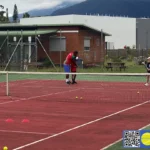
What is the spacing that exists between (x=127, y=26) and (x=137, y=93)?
5648 cm

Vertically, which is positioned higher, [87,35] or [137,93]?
[87,35]

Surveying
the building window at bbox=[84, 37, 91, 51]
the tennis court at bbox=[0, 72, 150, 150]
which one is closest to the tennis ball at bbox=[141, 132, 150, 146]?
the tennis court at bbox=[0, 72, 150, 150]

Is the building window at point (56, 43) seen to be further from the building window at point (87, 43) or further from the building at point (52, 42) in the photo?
the building window at point (87, 43)

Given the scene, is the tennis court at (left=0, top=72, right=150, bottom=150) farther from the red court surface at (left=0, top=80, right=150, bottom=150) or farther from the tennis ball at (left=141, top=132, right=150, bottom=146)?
the tennis ball at (left=141, top=132, right=150, bottom=146)

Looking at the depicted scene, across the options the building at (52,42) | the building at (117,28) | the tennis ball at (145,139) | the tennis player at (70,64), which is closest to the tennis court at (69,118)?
the tennis ball at (145,139)

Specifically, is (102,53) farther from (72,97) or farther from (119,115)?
(119,115)

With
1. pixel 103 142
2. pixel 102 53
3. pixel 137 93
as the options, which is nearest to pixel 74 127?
pixel 103 142

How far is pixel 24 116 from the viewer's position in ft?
41.1

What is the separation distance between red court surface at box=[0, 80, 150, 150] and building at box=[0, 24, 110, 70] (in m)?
18.1

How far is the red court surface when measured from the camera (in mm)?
9009

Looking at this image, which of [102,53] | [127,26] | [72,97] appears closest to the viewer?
[72,97]

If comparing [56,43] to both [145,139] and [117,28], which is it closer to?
[145,139]

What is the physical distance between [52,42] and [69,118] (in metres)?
27.6

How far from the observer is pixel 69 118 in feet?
39.9
